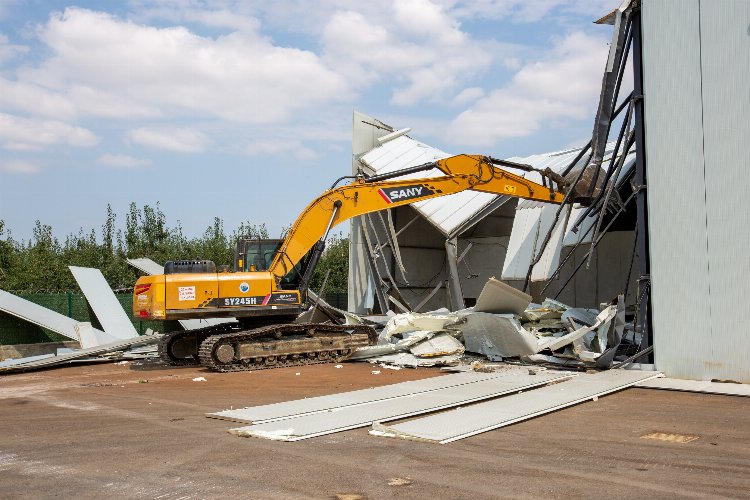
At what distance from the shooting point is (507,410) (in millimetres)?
9133

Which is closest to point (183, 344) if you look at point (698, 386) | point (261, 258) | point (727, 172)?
point (261, 258)

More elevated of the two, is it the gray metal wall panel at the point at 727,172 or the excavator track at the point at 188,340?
the gray metal wall panel at the point at 727,172

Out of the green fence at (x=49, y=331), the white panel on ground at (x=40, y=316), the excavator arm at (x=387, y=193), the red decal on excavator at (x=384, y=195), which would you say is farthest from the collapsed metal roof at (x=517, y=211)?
the white panel on ground at (x=40, y=316)

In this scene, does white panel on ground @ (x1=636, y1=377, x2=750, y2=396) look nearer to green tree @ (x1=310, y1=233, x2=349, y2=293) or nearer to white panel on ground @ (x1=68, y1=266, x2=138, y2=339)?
white panel on ground @ (x1=68, y1=266, x2=138, y2=339)

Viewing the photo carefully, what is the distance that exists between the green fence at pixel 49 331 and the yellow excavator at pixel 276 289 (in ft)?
22.7

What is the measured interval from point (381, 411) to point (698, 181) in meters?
6.75

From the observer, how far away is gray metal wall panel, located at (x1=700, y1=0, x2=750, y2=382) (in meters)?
11.6

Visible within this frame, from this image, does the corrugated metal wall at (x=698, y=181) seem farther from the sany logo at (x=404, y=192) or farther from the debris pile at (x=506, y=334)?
the sany logo at (x=404, y=192)

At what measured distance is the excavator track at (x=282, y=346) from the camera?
49.3ft

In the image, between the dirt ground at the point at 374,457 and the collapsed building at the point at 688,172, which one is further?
the collapsed building at the point at 688,172

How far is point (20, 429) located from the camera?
8.98 metres

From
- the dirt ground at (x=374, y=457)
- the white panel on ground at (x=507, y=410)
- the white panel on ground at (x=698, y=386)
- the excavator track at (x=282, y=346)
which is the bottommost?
the dirt ground at (x=374, y=457)

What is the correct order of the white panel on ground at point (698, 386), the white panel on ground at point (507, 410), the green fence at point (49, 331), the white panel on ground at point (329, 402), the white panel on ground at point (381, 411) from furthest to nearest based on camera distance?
1. the green fence at point (49, 331)
2. the white panel on ground at point (698, 386)
3. the white panel on ground at point (329, 402)
4. the white panel on ground at point (381, 411)
5. the white panel on ground at point (507, 410)

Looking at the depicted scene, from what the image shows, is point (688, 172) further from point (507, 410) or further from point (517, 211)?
point (517, 211)
